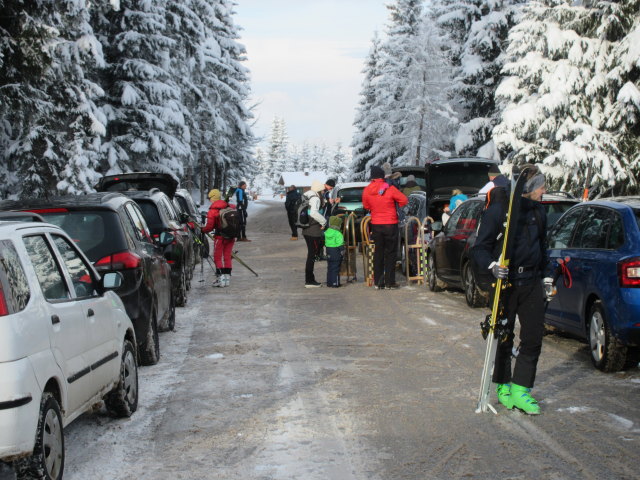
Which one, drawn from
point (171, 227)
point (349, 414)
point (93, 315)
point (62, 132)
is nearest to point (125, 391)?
point (93, 315)

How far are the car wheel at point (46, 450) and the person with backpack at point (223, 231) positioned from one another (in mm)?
10780

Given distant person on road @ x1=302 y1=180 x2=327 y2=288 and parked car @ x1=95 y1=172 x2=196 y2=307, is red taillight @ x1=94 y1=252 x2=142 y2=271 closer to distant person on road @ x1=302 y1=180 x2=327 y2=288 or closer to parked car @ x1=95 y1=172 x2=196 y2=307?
parked car @ x1=95 y1=172 x2=196 y2=307

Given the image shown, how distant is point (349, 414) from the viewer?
6703mm

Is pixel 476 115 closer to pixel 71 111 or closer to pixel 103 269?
pixel 71 111

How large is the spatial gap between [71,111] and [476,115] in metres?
21.8

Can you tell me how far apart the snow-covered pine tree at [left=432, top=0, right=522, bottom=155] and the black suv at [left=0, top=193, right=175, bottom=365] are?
3199 cm

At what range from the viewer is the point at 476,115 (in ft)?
139

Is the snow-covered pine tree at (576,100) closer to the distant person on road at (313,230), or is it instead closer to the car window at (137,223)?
the distant person on road at (313,230)

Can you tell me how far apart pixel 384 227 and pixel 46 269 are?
1064 cm

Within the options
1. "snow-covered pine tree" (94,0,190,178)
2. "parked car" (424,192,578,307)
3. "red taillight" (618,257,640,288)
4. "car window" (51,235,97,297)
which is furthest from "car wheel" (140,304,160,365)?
"snow-covered pine tree" (94,0,190,178)

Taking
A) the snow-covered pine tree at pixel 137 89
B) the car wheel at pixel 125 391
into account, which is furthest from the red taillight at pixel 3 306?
the snow-covered pine tree at pixel 137 89

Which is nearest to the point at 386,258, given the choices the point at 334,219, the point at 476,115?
the point at 334,219

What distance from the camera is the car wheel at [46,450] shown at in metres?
4.52

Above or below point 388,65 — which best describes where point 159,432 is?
below
